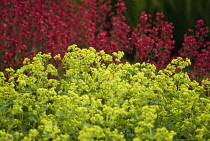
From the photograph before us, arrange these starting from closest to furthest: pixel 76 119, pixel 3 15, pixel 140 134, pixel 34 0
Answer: pixel 140 134, pixel 76 119, pixel 3 15, pixel 34 0

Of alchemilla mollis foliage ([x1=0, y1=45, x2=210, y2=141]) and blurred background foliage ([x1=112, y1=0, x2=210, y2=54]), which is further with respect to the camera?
blurred background foliage ([x1=112, y1=0, x2=210, y2=54])

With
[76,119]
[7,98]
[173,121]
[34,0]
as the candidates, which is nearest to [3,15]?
[34,0]

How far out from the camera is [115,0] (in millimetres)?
8938

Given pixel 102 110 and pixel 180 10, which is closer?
pixel 102 110

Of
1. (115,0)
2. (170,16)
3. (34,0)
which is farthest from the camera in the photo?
(115,0)

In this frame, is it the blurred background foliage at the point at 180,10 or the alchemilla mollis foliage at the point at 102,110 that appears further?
the blurred background foliage at the point at 180,10

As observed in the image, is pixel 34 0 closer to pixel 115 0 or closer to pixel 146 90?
pixel 115 0

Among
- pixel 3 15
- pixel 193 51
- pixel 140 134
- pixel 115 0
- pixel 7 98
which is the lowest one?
pixel 140 134

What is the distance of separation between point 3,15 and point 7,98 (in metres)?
2.60

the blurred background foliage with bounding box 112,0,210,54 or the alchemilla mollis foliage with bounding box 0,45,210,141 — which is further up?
the blurred background foliage with bounding box 112,0,210,54

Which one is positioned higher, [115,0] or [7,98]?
[115,0]

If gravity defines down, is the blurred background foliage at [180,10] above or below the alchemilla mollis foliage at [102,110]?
above

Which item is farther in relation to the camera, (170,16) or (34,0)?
(170,16)

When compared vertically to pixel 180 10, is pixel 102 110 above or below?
below
